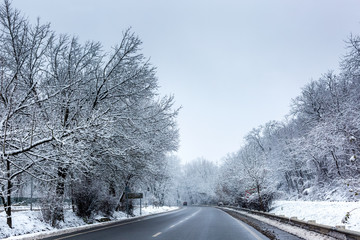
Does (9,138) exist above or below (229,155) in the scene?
below

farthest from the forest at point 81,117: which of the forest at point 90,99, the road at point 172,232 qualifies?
the road at point 172,232

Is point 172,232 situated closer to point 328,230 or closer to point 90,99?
point 328,230

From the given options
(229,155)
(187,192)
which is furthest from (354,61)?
(187,192)

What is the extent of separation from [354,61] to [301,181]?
35.2 m

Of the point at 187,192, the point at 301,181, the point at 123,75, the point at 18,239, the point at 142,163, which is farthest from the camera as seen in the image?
the point at 187,192

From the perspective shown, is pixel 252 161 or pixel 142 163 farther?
pixel 252 161

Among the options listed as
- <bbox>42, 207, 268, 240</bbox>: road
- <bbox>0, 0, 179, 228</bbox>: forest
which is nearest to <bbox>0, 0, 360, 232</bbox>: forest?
<bbox>0, 0, 179, 228</bbox>: forest

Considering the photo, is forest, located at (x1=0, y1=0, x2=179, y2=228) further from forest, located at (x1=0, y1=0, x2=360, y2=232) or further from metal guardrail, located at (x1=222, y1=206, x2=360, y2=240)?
metal guardrail, located at (x1=222, y1=206, x2=360, y2=240)

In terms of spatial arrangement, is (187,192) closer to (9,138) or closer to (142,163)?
(142,163)

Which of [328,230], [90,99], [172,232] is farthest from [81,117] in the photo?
[328,230]

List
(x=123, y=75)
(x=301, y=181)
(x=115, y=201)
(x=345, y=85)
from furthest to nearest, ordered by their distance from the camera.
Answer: (x=301, y=181), (x=345, y=85), (x=115, y=201), (x=123, y=75)

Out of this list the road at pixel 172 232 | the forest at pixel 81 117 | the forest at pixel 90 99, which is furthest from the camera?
the forest at pixel 90 99

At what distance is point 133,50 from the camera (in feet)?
55.1

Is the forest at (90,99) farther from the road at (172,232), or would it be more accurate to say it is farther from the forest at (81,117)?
the road at (172,232)
